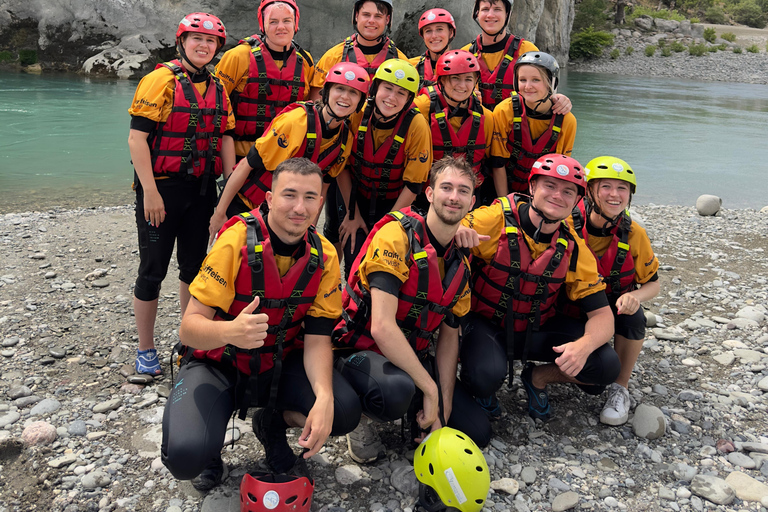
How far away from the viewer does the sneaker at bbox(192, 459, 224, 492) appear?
3.61m

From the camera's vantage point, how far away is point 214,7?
93.7ft

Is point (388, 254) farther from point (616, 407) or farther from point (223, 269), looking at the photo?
point (616, 407)

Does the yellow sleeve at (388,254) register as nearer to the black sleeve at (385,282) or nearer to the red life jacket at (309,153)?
the black sleeve at (385,282)

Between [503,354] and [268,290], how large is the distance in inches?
75.1

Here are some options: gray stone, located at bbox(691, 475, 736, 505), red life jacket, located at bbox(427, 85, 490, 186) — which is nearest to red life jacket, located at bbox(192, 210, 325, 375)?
red life jacket, located at bbox(427, 85, 490, 186)

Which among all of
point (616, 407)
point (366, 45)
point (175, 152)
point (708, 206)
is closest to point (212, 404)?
point (175, 152)

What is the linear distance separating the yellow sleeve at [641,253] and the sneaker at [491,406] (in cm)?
158

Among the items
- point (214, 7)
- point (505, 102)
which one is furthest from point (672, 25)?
point (505, 102)

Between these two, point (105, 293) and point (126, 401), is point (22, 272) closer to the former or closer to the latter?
point (105, 293)

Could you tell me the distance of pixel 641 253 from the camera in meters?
4.81

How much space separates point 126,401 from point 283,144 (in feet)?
7.59

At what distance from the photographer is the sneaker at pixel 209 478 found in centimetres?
361

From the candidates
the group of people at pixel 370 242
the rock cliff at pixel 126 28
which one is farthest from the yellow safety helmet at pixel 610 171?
the rock cliff at pixel 126 28

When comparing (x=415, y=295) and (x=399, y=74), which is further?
(x=399, y=74)
